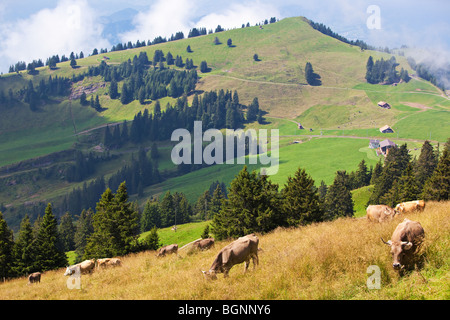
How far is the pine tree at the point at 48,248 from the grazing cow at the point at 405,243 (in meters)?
47.5

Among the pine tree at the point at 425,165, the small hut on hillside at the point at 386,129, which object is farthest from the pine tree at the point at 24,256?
the small hut on hillside at the point at 386,129

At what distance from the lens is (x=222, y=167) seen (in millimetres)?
197875

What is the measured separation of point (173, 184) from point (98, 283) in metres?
174

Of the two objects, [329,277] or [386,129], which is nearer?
[329,277]

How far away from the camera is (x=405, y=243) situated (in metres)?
12.0

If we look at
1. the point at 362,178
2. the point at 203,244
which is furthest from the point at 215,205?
the point at 203,244

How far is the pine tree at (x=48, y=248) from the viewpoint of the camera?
46.5m

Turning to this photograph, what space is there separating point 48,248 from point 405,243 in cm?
4921

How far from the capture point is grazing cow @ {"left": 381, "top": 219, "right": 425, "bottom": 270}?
12.0 m

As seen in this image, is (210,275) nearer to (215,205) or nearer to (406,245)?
(406,245)

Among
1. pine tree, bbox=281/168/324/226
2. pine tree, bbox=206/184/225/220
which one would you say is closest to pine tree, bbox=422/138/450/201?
pine tree, bbox=281/168/324/226
